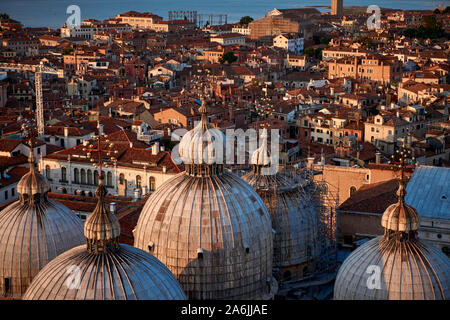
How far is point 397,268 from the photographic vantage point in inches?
575

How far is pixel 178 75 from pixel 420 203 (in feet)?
156

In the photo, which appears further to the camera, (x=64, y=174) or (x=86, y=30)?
(x=86, y=30)

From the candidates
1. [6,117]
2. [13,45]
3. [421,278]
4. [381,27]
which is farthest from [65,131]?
[381,27]

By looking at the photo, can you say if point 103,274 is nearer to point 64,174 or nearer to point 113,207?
point 113,207

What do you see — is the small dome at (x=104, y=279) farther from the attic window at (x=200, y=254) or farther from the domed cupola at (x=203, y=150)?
the domed cupola at (x=203, y=150)

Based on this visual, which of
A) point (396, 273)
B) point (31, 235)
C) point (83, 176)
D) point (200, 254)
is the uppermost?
point (31, 235)

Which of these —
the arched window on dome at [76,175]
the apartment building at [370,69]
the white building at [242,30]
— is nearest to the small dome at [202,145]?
the arched window on dome at [76,175]

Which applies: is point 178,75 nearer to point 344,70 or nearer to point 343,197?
point 344,70

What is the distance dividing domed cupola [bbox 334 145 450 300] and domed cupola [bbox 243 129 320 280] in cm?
342

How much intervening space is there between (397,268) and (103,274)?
16.8 ft

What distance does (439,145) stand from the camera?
36.6 meters

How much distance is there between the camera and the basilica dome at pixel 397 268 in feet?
47.3

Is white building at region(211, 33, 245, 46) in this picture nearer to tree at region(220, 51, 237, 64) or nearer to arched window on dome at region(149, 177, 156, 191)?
tree at region(220, 51, 237, 64)

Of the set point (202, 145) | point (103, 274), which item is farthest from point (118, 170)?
point (103, 274)
